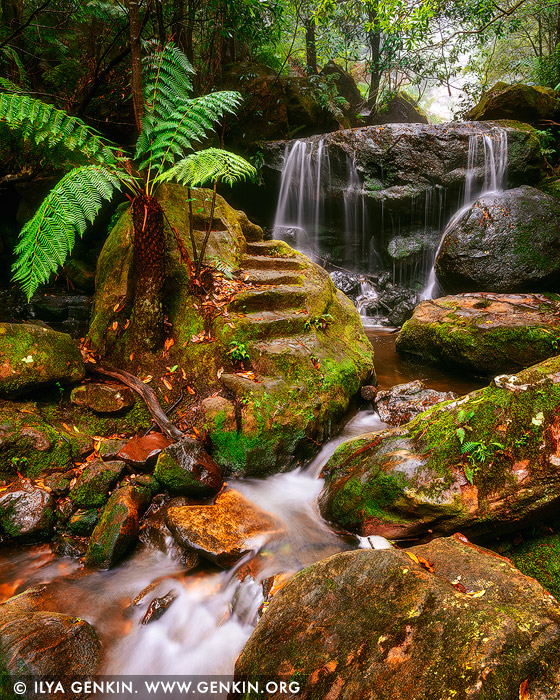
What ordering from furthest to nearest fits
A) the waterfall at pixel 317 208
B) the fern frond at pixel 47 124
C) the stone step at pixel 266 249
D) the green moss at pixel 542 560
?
the waterfall at pixel 317 208
the stone step at pixel 266 249
the fern frond at pixel 47 124
the green moss at pixel 542 560

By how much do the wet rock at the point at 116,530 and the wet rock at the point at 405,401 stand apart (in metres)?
2.81

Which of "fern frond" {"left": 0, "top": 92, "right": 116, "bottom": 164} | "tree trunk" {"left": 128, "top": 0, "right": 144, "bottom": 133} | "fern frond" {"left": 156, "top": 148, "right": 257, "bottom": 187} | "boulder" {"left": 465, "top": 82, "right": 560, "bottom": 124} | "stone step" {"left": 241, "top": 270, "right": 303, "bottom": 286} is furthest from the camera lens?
"boulder" {"left": 465, "top": 82, "right": 560, "bottom": 124}

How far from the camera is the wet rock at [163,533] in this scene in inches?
105

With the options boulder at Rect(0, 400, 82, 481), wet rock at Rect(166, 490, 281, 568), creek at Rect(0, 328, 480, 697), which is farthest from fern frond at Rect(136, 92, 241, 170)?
creek at Rect(0, 328, 480, 697)

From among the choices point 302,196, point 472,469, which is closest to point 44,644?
point 472,469

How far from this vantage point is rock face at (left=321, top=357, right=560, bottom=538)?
213 centimetres

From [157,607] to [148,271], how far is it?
2980 mm

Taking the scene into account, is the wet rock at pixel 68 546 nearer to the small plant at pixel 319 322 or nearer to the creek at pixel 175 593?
the creek at pixel 175 593

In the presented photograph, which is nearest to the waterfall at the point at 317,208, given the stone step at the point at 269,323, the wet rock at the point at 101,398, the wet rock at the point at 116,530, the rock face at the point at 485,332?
the rock face at the point at 485,332

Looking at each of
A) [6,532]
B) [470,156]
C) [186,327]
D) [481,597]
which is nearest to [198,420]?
[186,327]

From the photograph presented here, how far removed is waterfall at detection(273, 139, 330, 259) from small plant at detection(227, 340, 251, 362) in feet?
21.9

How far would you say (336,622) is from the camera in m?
1.56

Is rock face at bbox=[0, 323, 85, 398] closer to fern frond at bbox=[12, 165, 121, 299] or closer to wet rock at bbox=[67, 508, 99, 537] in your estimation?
fern frond at bbox=[12, 165, 121, 299]

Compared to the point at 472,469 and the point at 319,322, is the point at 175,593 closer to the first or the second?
the point at 472,469
